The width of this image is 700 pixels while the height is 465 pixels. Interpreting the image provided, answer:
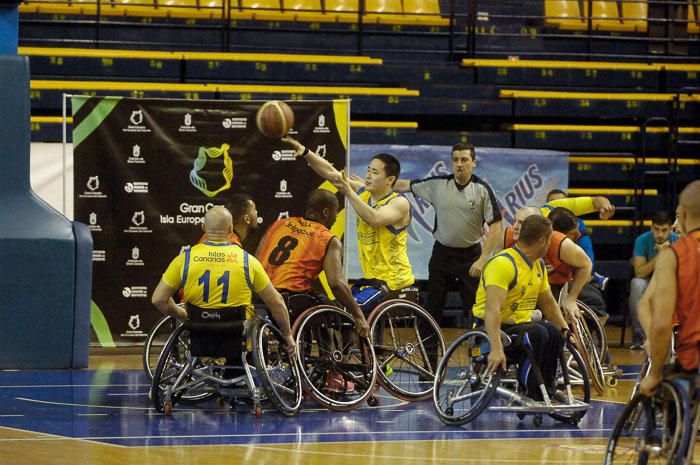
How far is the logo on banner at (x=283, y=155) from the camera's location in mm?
11648

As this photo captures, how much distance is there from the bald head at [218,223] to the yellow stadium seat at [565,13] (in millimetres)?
9592

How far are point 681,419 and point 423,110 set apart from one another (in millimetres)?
10129

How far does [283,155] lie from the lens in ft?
38.3

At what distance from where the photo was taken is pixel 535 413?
8062mm

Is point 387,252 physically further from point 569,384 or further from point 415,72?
point 415,72

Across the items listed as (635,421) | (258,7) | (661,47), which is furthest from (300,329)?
(661,47)

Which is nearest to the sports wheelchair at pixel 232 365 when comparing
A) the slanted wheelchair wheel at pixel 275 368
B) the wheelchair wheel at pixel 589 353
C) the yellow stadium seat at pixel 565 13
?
the slanted wheelchair wheel at pixel 275 368

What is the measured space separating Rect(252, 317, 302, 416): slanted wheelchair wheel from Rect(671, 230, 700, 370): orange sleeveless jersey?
3.33 m

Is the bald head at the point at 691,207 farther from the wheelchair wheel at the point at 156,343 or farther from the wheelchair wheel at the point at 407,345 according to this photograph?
the wheelchair wheel at the point at 156,343

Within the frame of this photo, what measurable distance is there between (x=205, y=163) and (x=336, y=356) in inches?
134

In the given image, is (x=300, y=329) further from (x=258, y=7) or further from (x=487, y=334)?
(x=258, y=7)

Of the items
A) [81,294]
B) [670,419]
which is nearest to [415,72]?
[81,294]

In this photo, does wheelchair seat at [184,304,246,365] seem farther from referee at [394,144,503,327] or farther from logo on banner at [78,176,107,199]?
logo on banner at [78,176,107,199]

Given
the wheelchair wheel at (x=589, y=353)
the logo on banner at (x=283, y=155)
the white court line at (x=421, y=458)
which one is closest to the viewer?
the white court line at (x=421, y=458)
